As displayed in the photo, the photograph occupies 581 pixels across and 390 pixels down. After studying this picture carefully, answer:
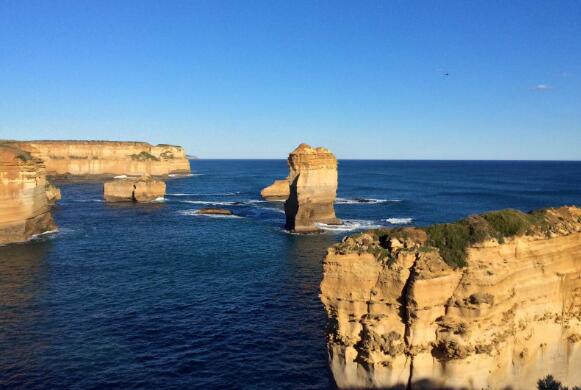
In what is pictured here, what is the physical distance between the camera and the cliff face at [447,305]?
675 inches

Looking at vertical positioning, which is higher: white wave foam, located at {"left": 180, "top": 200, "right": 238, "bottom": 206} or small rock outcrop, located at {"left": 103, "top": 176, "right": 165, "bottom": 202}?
small rock outcrop, located at {"left": 103, "top": 176, "right": 165, "bottom": 202}

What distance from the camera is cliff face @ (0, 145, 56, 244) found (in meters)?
54.5

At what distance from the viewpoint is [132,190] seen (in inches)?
3836

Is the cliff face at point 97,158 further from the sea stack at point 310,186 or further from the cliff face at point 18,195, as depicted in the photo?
the sea stack at point 310,186

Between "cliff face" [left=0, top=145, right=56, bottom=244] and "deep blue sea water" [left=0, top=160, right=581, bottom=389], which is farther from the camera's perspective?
"cliff face" [left=0, top=145, right=56, bottom=244]

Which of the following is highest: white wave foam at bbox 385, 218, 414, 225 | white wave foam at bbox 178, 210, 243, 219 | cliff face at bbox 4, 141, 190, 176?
cliff face at bbox 4, 141, 190, 176

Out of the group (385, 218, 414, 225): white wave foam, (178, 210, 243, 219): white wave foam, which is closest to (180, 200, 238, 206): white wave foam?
(178, 210, 243, 219): white wave foam

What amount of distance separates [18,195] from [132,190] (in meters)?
42.0

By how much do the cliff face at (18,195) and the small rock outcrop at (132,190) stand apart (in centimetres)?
3601

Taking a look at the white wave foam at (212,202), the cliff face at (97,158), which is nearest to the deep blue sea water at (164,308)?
the white wave foam at (212,202)

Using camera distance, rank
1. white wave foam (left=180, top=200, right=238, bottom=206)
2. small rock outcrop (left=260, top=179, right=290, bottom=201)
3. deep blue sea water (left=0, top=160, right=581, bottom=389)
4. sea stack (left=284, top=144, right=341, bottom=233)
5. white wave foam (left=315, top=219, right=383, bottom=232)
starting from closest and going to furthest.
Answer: deep blue sea water (left=0, top=160, right=581, bottom=389) → sea stack (left=284, top=144, right=341, bottom=233) → white wave foam (left=315, top=219, right=383, bottom=232) → white wave foam (left=180, top=200, right=238, bottom=206) → small rock outcrop (left=260, top=179, right=290, bottom=201)

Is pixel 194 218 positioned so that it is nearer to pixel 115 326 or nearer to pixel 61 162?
pixel 115 326

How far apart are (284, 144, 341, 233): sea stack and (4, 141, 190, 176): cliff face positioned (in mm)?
112397

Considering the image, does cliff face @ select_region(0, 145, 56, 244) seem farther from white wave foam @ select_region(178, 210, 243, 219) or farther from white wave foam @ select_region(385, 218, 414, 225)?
white wave foam @ select_region(385, 218, 414, 225)
